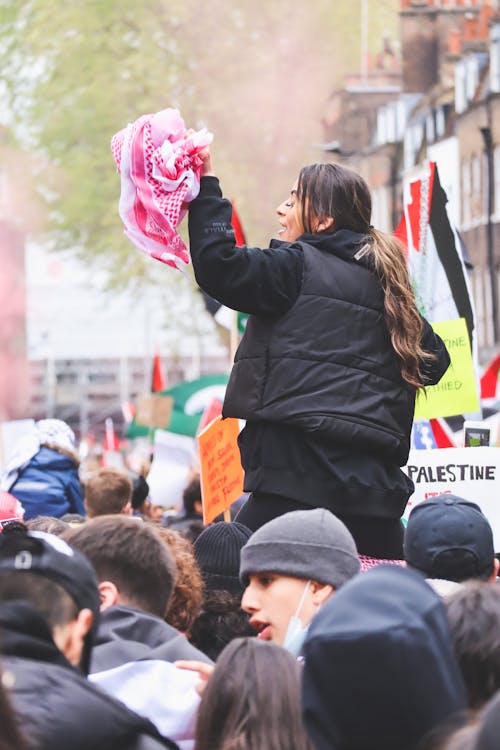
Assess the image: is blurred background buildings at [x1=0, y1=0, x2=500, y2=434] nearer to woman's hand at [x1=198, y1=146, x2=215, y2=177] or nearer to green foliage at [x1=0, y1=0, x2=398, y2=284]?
green foliage at [x1=0, y1=0, x2=398, y2=284]

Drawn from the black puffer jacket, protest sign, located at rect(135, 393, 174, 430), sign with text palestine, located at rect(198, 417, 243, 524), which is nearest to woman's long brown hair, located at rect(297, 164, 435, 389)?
the black puffer jacket

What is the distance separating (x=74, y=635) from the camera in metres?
3.25

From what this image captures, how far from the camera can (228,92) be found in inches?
1602

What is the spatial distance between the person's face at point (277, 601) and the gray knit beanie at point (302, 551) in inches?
1.1

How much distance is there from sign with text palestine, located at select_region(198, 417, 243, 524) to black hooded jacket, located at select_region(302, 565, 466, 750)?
4.35m

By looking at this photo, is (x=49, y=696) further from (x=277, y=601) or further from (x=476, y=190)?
(x=476, y=190)

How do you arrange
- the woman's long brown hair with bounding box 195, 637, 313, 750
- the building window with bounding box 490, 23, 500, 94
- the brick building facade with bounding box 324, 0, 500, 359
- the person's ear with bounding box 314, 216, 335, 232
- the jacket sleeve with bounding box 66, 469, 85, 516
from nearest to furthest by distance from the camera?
the woman's long brown hair with bounding box 195, 637, 313, 750 → the person's ear with bounding box 314, 216, 335, 232 → the jacket sleeve with bounding box 66, 469, 85, 516 → the building window with bounding box 490, 23, 500, 94 → the brick building facade with bounding box 324, 0, 500, 359

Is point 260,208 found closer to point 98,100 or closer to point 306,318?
point 98,100

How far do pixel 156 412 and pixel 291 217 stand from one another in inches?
474

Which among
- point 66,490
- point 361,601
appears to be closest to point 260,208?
point 66,490

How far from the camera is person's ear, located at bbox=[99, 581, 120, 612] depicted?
156 inches

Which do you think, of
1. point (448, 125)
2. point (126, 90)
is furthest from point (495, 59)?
point (126, 90)

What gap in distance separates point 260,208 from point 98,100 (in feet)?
15.0

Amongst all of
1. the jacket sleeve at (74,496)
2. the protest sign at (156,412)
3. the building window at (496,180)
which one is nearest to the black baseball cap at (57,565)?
the jacket sleeve at (74,496)
